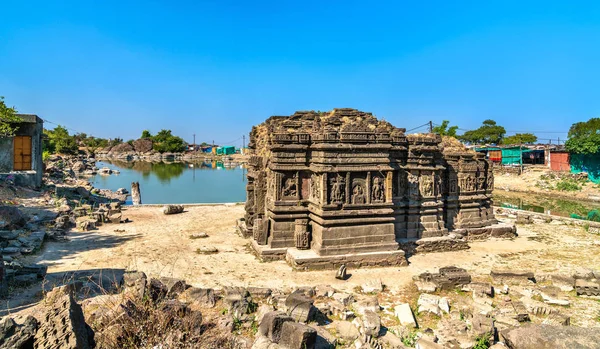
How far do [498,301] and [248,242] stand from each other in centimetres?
724

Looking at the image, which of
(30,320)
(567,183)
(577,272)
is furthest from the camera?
(567,183)

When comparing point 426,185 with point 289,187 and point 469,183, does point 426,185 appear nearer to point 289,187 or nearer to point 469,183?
point 469,183

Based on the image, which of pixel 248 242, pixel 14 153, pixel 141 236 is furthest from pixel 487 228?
pixel 14 153

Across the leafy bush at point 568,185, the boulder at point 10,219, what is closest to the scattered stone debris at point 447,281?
the boulder at point 10,219

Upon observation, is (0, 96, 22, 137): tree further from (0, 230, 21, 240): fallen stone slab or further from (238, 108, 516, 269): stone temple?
(238, 108, 516, 269): stone temple

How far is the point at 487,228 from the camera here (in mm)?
13164

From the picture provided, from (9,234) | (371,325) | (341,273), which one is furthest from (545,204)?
(9,234)

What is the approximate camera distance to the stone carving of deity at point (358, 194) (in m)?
9.81

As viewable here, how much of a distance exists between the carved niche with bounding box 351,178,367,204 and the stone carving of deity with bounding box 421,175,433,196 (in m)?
2.76

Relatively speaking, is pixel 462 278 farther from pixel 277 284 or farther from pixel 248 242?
pixel 248 242

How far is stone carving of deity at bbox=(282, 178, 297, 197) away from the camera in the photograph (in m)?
10.2

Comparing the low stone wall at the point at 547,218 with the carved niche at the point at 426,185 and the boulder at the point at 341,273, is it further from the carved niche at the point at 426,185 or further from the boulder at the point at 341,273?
the boulder at the point at 341,273

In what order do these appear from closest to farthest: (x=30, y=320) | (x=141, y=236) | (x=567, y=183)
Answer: (x=30, y=320)
(x=141, y=236)
(x=567, y=183)

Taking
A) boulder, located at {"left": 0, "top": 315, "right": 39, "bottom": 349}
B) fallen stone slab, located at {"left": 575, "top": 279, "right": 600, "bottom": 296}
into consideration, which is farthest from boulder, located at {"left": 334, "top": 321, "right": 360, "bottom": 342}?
fallen stone slab, located at {"left": 575, "top": 279, "right": 600, "bottom": 296}
